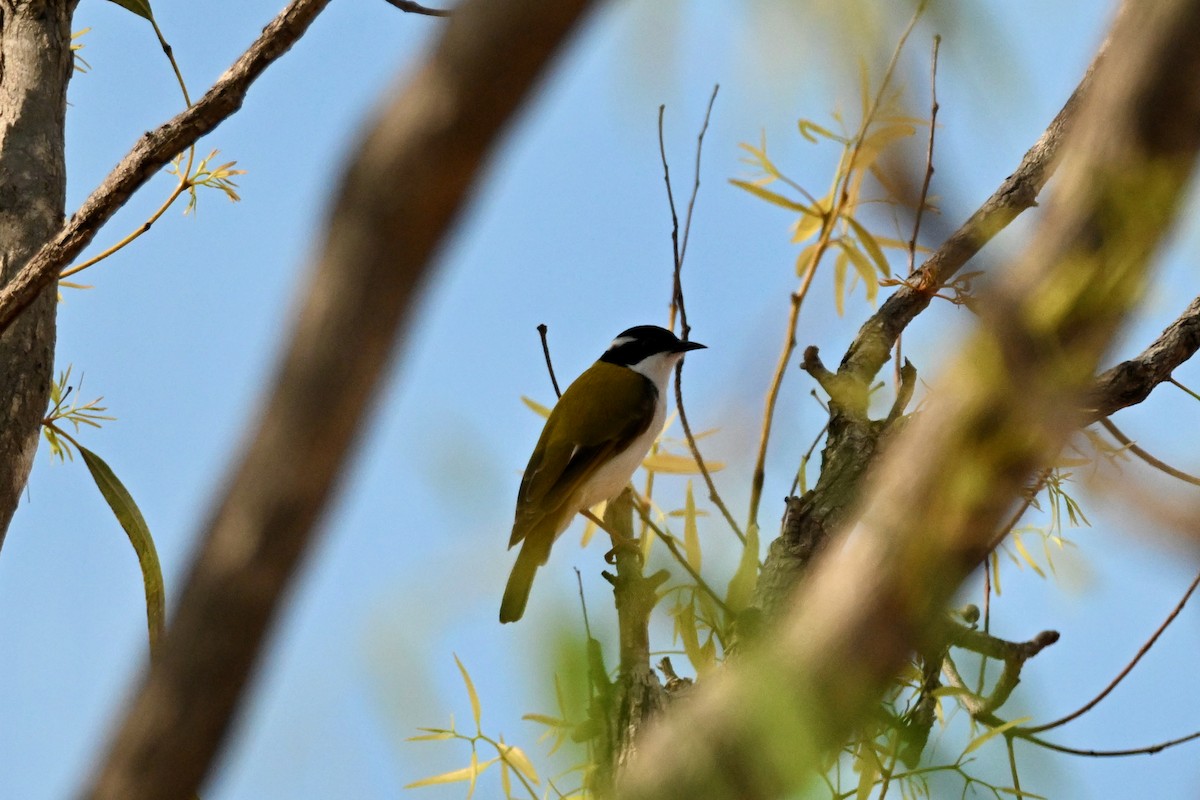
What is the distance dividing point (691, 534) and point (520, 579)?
17.0 inches

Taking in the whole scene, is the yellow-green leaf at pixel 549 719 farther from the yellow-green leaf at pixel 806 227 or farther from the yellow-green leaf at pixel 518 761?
the yellow-green leaf at pixel 806 227

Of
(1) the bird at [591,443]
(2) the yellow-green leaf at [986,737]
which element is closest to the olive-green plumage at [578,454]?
(1) the bird at [591,443]

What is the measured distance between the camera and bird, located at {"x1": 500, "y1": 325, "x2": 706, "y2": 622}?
2.66m

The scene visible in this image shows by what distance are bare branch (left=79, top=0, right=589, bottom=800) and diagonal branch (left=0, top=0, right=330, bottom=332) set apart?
1.00m

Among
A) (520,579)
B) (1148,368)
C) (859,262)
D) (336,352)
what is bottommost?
(336,352)

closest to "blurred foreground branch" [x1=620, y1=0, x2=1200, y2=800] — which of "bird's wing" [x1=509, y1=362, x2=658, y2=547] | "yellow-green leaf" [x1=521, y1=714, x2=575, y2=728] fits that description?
"yellow-green leaf" [x1=521, y1=714, x2=575, y2=728]

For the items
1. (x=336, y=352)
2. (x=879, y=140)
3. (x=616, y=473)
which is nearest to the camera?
(x=336, y=352)

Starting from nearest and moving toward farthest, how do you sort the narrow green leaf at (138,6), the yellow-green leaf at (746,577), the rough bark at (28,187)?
1. the yellow-green leaf at (746,577)
2. the rough bark at (28,187)
3. the narrow green leaf at (138,6)

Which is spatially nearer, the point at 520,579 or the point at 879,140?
the point at 879,140

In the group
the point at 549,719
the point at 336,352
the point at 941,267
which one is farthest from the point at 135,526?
the point at 336,352

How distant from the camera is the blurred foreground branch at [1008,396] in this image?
616mm

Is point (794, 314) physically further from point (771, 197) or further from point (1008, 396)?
point (1008, 396)

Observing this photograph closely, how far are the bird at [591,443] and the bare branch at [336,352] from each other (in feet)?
4.96

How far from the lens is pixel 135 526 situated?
1988 millimetres
